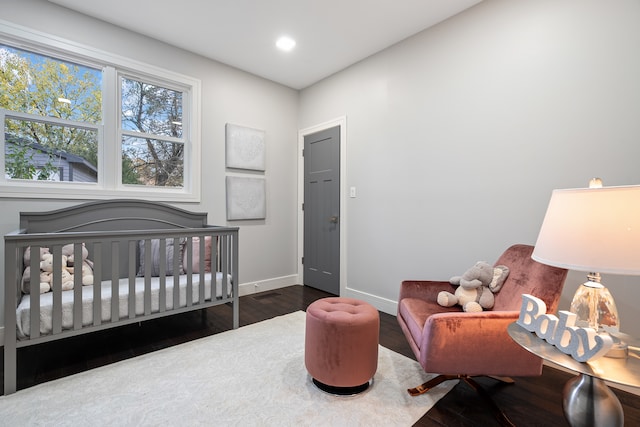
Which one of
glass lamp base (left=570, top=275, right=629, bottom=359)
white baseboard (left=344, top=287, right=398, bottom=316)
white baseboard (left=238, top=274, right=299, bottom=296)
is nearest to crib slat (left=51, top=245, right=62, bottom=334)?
white baseboard (left=238, top=274, right=299, bottom=296)

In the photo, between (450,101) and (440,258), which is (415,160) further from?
(440,258)

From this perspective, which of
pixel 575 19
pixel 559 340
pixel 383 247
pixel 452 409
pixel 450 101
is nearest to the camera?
pixel 559 340

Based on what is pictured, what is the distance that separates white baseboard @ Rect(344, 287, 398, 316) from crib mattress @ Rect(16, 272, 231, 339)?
1379 mm

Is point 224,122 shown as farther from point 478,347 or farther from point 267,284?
point 478,347

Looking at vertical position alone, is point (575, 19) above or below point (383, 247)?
above

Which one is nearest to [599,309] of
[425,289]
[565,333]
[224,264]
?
[565,333]

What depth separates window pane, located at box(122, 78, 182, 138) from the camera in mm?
2867

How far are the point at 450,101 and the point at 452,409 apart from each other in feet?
7.24

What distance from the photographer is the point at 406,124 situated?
9.30 feet

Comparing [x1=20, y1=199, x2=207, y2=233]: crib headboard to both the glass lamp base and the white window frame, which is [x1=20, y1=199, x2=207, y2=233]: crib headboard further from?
the glass lamp base

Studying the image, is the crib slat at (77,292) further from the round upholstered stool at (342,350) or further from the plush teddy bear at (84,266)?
the round upholstered stool at (342,350)

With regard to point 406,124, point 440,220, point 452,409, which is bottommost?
point 452,409

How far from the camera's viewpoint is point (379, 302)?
3.07 m

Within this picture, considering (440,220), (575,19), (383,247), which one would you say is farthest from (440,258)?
(575,19)
